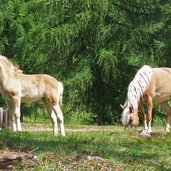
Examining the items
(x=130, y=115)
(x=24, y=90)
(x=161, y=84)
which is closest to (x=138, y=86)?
(x=130, y=115)

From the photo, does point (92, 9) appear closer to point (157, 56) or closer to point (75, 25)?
point (75, 25)

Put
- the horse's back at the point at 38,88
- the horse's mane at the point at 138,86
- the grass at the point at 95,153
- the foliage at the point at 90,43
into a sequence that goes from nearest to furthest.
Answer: the grass at the point at 95,153
the horse's mane at the point at 138,86
the horse's back at the point at 38,88
the foliage at the point at 90,43

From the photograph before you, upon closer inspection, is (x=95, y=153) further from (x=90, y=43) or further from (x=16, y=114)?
(x=90, y=43)

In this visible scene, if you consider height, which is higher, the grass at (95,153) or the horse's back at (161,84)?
the horse's back at (161,84)

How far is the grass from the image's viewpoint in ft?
28.5

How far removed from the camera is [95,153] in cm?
966

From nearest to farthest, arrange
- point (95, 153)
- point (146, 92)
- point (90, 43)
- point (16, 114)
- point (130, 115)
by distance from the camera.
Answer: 1. point (95, 153)
2. point (16, 114)
3. point (130, 115)
4. point (146, 92)
5. point (90, 43)

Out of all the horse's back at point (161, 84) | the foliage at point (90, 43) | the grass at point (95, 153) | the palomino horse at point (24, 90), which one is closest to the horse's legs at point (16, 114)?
the palomino horse at point (24, 90)

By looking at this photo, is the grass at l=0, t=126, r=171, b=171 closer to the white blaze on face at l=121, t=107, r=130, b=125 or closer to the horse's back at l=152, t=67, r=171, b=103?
the white blaze on face at l=121, t=107, r=130, b=125

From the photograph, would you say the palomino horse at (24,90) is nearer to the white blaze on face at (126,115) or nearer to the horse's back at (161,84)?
the white blaze on face at (126,115)

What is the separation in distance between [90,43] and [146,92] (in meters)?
12.2

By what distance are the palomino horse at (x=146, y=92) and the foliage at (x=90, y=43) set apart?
9139mm

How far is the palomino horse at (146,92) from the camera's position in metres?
14.5

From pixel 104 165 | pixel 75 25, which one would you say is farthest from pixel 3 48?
pixel 104 165
